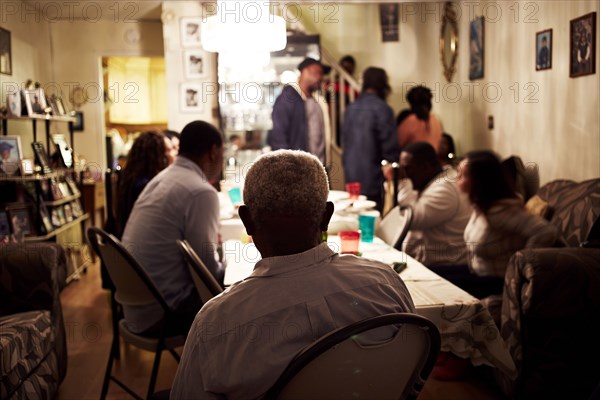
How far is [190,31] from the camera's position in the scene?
239 inches

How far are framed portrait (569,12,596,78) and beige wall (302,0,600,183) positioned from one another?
5 centimetres

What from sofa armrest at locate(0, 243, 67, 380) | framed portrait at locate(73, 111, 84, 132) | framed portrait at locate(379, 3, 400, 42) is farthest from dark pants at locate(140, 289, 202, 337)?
framed portrait at locate(379, 3, 400, 42)

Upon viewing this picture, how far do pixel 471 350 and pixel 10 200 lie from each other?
416cm

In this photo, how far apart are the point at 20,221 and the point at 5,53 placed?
1.47 m

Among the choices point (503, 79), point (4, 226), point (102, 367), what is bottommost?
point (102, 367)

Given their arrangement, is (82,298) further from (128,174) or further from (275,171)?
(275,171)

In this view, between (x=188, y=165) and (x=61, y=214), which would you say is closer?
(x=188, y=165)

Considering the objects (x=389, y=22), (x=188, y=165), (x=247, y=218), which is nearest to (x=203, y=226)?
(x=188, y=165)

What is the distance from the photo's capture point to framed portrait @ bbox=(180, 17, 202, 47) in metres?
6.06

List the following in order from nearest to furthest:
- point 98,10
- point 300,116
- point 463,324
Answer: point 463,324 < point 300,116 < point 98,10

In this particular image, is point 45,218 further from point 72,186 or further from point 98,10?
point 98,10

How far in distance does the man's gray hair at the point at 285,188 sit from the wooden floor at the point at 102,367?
5.75 ft

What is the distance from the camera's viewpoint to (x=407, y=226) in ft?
9.36

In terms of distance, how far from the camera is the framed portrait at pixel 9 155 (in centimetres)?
466
